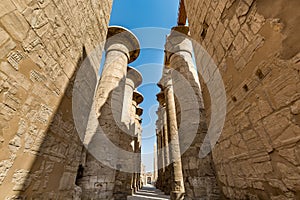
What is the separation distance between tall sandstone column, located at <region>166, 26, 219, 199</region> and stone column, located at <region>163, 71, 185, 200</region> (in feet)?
6.11

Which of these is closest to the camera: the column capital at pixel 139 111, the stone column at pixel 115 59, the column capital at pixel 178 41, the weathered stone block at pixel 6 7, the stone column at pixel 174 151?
the weathered stone block at pixel 6 7

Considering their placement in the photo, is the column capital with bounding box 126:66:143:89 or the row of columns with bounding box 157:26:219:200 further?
the column capital with bounding box 126:66:143:89

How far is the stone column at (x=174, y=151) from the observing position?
586cm

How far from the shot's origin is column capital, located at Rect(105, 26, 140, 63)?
295 inches

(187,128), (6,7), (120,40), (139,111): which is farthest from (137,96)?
(6,7)

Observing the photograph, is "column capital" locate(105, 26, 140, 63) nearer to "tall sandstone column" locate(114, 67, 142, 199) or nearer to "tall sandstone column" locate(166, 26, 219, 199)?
"tall sandstone column" locate(166, 26, 219, 199)

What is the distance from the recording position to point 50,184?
6.93ft

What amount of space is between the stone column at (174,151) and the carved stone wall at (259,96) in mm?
4218

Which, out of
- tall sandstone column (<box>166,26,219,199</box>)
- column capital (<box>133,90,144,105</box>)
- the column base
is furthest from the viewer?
column capital (<box>133,90,144,105</box>)

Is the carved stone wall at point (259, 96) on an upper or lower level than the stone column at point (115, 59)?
lower

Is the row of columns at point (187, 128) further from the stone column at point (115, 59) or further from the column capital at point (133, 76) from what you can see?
the column capital at point (133, 76)

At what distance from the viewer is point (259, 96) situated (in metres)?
1.57

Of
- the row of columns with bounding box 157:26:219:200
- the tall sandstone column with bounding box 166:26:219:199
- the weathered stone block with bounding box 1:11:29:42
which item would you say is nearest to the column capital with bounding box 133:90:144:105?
the row of columns with bounding box 157:26:219:200

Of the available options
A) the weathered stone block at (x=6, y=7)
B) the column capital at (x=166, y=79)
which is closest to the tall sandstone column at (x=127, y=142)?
the column capital at (x=166, y=79)
